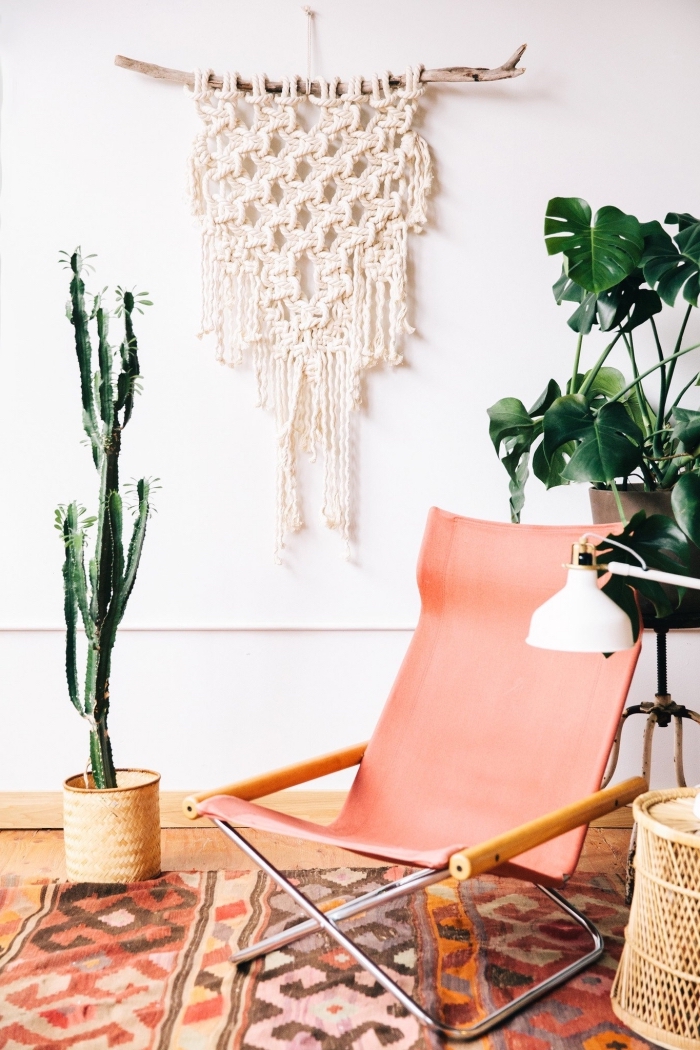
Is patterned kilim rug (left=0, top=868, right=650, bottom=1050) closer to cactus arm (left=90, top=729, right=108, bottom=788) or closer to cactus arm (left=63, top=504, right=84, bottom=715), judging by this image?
cactus arm (left=90, top=729, right=108, bottom=788)

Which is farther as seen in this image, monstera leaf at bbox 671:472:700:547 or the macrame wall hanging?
the macrame wall hanging

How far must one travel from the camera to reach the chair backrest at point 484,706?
1810 mm

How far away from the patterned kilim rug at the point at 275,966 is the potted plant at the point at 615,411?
0.74m

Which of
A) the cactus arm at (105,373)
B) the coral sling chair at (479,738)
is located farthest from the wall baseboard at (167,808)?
the cactus arm at (105,373)

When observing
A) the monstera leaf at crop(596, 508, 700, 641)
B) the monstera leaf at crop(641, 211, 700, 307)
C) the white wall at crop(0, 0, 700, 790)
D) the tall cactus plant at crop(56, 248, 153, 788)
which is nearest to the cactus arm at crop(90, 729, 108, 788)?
the tall cactus plant at crop(56, 248, 153, 788)

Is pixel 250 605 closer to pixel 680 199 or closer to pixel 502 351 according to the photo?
pixel 502 351

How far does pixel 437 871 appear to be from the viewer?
149cm

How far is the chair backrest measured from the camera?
1.81m

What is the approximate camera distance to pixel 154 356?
258 cm

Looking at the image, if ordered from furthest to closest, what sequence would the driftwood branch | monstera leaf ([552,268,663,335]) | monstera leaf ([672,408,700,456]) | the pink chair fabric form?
the driftwood branch → monstera leaf ([552,268,663,335]) → monstera leaf ([672,408,700,456]) → the pink chair fabric

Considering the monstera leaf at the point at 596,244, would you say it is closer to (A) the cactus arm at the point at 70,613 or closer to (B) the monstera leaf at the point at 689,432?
(B) the monstera leaf at the point at 689,432

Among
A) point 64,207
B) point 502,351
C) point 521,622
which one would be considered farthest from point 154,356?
point 521,622

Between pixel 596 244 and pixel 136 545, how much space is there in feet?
4.07

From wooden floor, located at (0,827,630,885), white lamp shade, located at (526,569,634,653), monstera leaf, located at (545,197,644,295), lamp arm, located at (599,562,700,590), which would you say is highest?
monstera leaf, located at (545,197,644,295)
